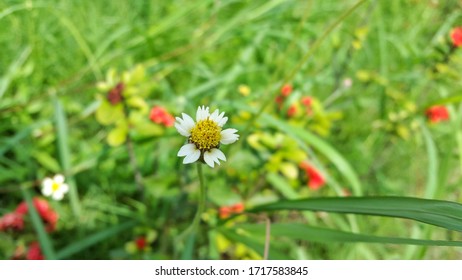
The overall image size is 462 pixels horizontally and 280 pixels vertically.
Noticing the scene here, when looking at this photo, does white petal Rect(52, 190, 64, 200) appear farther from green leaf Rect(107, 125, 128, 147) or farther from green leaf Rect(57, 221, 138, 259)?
green leaf Rect(107, 125, 128, 147)

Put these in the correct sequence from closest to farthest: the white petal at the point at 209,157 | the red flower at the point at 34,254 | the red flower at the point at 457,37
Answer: the white petal at the point at 209,157, the red flower at the point at 34,254, the red flower at the point at 457,37

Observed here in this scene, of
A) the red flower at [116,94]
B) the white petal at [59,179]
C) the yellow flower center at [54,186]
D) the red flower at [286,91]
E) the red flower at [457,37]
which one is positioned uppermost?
the red flower at [457,37]

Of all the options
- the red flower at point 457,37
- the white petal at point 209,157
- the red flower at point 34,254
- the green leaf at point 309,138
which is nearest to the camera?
the white petal at point 209,157

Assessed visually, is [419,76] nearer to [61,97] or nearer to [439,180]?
[439,180]

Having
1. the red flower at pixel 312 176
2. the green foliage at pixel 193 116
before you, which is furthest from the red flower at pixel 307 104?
the red flower at pixel 312 176

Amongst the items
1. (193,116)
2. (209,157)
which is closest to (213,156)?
(209,157)

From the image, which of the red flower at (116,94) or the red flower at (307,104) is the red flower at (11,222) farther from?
the red flower at (307,104)
